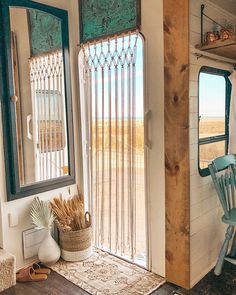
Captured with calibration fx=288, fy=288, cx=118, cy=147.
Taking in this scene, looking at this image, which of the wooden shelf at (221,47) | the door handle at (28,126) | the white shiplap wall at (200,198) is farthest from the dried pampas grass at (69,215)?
the wooden shelf at (221,47)

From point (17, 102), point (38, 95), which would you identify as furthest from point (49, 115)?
point (17, 102)

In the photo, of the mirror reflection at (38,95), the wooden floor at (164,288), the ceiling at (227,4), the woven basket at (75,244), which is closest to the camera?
the wooden floor at (164,288)

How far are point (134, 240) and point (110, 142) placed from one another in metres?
0.88

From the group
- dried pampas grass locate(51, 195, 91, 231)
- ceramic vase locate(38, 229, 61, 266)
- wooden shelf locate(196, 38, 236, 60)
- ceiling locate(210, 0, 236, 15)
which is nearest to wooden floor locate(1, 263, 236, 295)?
ceramic vase locate(38, 229, 61, 266)

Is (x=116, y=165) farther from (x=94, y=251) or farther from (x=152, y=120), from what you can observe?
(x=94, y=251)

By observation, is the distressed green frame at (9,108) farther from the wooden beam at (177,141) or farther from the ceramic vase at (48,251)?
the wooden beam at (177,141)

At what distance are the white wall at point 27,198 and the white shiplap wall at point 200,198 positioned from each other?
1160 millimetres

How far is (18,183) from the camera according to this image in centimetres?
237

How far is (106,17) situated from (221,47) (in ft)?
3.23

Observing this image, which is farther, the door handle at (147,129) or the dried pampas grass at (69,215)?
the dried pampas grass at (69,215)

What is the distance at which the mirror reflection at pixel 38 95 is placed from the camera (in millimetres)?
2398

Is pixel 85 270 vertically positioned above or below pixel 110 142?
below

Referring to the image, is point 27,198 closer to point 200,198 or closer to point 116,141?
point 116,141

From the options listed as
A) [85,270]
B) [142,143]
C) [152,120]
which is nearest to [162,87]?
[152,120]
